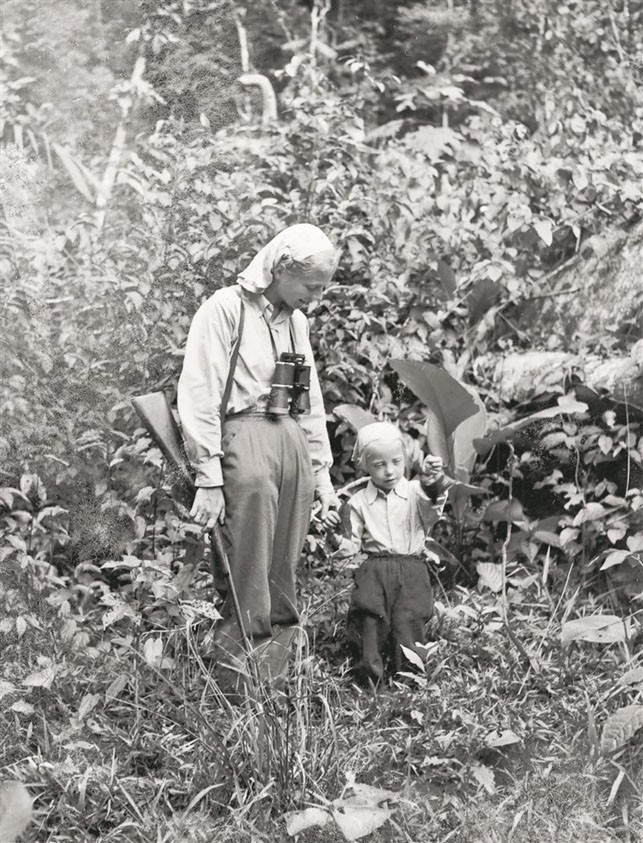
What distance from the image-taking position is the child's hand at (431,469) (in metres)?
3.71

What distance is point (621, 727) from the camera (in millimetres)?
3350

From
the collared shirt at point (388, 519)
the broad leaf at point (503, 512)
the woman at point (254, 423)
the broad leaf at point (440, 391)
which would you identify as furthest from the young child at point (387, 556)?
the broad leaf at point (503, 512)

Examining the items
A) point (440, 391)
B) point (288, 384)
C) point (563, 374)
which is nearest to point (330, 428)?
point (440, 391)

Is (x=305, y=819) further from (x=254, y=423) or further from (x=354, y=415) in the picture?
(x=354, y=415)

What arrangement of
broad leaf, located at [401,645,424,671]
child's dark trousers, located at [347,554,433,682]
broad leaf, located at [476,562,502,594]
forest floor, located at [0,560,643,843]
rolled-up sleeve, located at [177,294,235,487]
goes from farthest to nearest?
1. broad leaf, located at [476,562,502,594]
2. child's dark trousers, located at [347,554,433,682]
3. broad leaf, located at [401,645,424,671]
4. rolled-up sleeve, located at [177,294,235,487]
5. forest floor, located at [0,560,643,843]

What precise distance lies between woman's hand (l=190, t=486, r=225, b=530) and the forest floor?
1.49 ft

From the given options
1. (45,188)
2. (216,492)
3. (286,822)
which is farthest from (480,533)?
(45,188)

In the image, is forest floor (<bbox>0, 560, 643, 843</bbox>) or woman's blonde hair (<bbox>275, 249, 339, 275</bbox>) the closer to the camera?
forest floor (<bbox>0, 560, 643, 843</bbox>)

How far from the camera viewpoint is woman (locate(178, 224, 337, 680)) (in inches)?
135

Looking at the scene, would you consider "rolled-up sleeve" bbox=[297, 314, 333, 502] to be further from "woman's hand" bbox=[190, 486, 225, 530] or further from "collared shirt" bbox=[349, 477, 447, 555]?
→ "woman's hand" bbox=[190, 486, 225, 530]

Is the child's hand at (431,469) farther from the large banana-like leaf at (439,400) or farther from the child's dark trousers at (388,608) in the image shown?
the large banana-like leaf at (439,400)

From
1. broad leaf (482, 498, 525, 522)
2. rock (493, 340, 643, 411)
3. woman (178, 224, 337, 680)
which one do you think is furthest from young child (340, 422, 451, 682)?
rock (493, 340, 643, 411)

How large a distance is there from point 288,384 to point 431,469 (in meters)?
0.63

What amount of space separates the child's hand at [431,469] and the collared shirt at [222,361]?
1.74 ft
